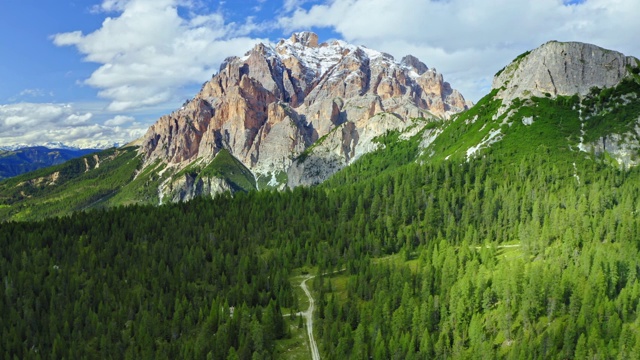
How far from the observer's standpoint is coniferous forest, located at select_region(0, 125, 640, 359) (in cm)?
11062

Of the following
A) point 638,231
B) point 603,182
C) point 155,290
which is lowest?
point 155,290

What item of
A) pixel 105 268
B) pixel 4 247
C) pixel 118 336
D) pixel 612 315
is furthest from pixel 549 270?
pixel 4 247

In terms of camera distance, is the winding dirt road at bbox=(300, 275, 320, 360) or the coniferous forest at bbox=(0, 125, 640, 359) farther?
the winding dirt road at bbox=(300, 275, 320, 360)

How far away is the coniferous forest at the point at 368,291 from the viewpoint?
4355 inches

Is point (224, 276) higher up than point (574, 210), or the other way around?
point (574, 210)

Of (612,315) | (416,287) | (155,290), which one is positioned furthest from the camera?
(155,290)

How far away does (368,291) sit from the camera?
5714 inches

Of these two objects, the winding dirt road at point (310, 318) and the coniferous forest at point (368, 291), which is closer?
the coniferous forest at point (368, 291)

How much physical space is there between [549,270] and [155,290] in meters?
122

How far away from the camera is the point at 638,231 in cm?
14462

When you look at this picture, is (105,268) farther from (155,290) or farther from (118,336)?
(118,336)

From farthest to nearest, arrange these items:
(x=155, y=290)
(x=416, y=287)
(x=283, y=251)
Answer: (x=283, y=251) < (x=155, y=290) < (x=416, y=287)

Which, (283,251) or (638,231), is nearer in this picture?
(638,231)

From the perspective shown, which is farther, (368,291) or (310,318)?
(368,291)
